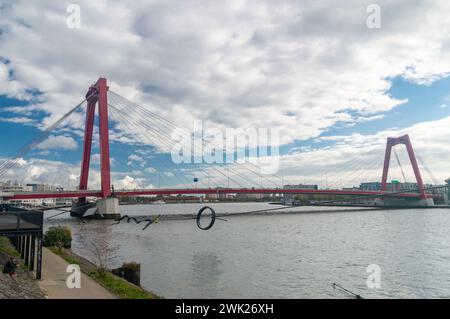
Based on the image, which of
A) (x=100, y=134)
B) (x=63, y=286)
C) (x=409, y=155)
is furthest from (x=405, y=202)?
(x=63, y=286)

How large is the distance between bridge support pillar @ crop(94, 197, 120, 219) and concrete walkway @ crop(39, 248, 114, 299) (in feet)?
138

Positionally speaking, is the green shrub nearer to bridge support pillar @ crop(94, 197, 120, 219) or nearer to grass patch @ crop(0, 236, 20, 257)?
grass patch @ crop(0, 236, 20, 257)

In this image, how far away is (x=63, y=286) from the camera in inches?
496

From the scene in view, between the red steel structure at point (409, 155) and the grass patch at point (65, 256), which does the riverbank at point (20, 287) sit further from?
the red steel structure at point (409, 155)

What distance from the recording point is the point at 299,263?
835 inches

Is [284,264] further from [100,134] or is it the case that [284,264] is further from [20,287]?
[100,134]

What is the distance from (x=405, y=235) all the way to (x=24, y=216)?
3397 cm

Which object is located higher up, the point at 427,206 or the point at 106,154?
the point at 106,154

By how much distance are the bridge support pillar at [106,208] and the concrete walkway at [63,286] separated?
138ft

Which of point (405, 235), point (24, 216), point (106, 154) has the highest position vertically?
point (106, 154)

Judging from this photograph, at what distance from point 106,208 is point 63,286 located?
153 feet
